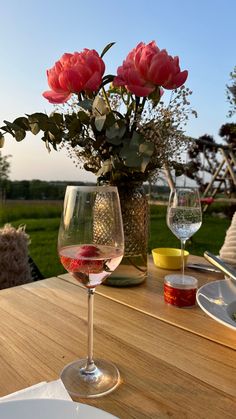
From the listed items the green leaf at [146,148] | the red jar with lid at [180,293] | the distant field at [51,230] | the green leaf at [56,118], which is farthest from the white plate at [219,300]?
the distant field at [51,230]

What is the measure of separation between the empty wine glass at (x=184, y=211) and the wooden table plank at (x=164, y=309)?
4.5 inches

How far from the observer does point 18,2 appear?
398cm

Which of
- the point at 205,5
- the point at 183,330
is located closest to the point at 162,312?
the point at 183,330

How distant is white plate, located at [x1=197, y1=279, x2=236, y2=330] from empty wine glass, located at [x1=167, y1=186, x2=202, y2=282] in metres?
0.14

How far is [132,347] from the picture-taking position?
24.9 inches

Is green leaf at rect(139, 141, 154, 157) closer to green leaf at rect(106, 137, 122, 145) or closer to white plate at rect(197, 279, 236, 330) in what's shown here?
green leaf at rect(106, 137, 122, 145)

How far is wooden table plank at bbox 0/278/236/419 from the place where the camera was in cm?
47

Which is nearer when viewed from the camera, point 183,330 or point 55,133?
point 183,330

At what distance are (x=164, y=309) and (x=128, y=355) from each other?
0.23m

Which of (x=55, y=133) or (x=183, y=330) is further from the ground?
(x=55, y=133)

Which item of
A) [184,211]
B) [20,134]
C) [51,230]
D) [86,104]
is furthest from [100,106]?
[51,230]

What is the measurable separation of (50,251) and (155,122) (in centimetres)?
422

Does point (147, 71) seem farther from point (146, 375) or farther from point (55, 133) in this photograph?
point (146, 375)

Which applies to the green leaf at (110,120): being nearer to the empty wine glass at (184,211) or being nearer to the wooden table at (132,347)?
the empty wine glass at (184,211)
